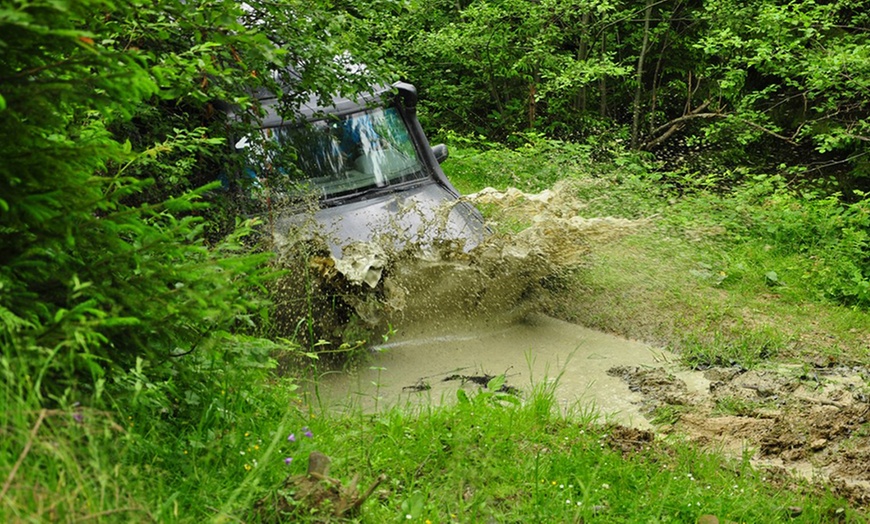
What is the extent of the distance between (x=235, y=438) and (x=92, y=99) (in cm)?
140

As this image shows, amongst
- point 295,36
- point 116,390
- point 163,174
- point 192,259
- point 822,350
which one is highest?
point 295,36

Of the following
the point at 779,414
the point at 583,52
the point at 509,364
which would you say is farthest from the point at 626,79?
the point at 779,414

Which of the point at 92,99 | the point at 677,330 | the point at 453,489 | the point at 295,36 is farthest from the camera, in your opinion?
the point at 677,330

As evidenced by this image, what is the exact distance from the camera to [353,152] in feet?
23.8

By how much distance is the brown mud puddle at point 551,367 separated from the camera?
509cm

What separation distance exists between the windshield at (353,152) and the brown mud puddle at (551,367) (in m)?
0.83

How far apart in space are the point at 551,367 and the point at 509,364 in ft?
1.07

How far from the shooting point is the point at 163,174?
5.44m

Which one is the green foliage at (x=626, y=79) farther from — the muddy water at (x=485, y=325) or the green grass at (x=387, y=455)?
the green grass at (x=387, y=455)

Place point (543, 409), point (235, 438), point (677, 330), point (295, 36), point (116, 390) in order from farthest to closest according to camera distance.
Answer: point (677, 330), point (295, 36), point (543, 409), point (235, 438), point (116, 390)

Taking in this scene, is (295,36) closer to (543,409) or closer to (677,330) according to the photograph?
(543,409)

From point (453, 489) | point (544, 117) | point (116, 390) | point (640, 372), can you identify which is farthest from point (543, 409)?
point (544, 117)

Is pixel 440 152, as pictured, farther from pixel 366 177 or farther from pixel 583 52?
pixel 583 52

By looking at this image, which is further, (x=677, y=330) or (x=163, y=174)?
(x=677, y=330)
